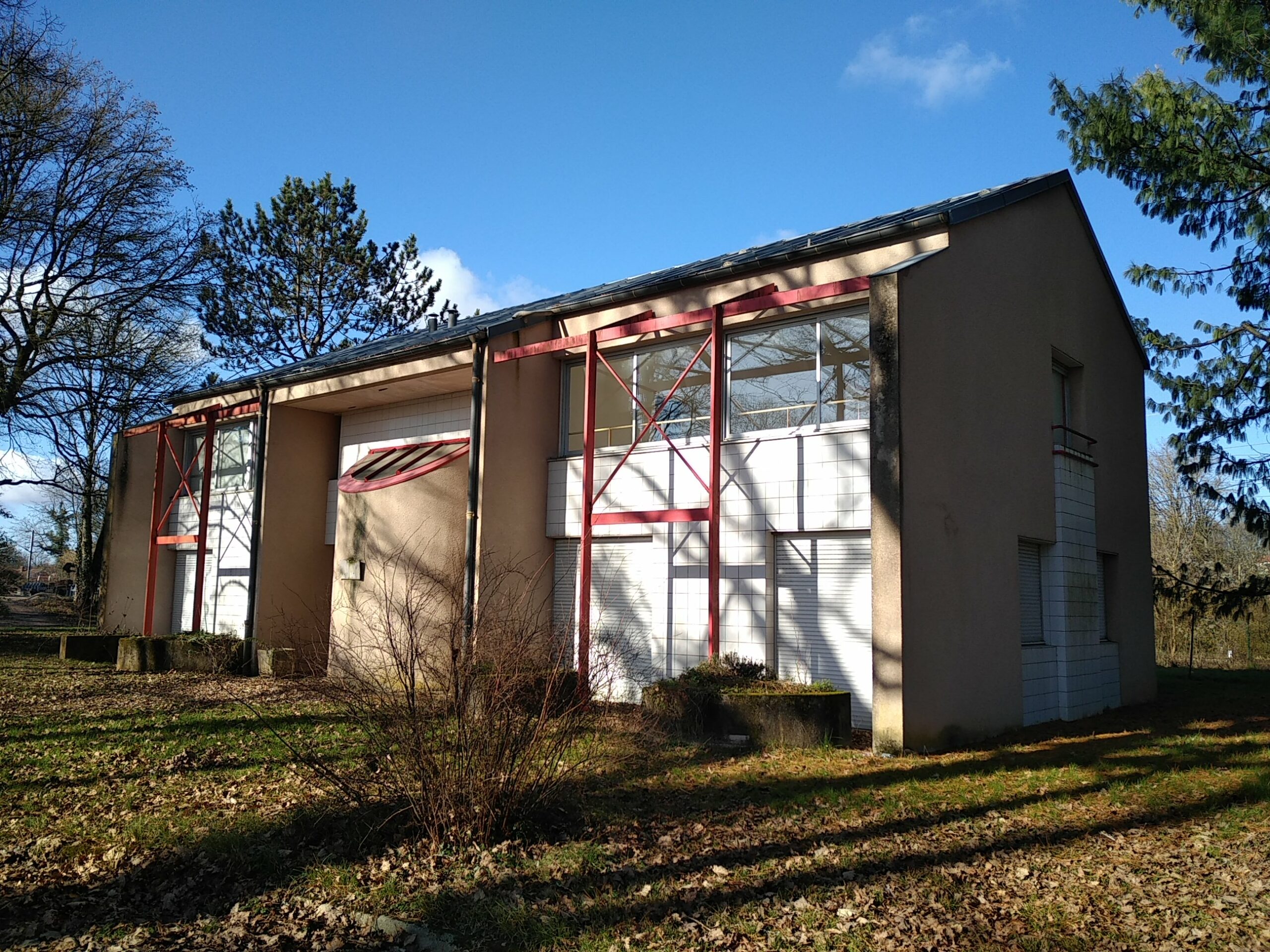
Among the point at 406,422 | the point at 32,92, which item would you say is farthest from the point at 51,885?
the point at 32,92

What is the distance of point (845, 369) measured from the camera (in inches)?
444

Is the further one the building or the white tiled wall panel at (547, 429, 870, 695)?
the white tiled wall panel at (547, 429, 870, 695)

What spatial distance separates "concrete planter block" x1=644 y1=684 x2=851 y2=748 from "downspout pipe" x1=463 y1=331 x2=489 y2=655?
3805 mm

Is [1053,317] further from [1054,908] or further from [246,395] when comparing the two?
[246,395]

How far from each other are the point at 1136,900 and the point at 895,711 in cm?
364

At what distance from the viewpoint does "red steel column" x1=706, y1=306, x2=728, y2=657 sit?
10773 mm

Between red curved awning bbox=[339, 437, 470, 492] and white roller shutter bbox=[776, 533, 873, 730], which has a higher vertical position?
red curved awning bbox=[339, 437, 470, 492]

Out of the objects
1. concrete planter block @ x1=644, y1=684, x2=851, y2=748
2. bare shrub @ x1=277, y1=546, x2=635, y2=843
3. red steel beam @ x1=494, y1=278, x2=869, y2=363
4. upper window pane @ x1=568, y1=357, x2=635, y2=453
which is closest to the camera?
bare shrub @ x1=277, y1=546, x2=635, y2=843

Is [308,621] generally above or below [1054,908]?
above

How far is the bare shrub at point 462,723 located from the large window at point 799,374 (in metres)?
5.74

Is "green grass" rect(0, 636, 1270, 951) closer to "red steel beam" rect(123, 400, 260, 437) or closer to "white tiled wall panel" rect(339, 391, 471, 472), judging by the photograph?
"white tiled wall panel" rect(339, 391, 471, 472)

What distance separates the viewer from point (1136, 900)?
517 centimetres

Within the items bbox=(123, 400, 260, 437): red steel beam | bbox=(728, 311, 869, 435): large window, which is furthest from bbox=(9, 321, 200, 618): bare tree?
bbox=(728, 311, 869, 435): large window

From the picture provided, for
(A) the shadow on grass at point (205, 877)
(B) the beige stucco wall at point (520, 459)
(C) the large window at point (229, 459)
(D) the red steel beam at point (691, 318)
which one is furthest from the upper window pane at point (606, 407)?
(C) the large window at point (229, 459)
